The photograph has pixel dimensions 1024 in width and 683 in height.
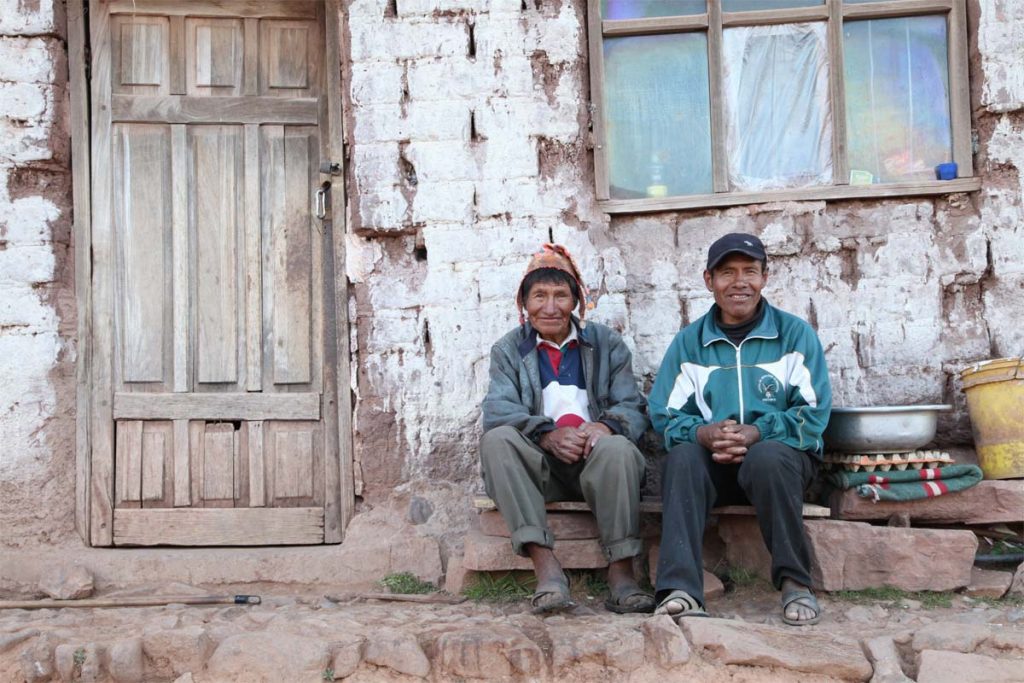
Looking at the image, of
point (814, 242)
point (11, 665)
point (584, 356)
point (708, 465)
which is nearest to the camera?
point (11, 665)

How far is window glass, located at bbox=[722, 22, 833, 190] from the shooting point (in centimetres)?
496

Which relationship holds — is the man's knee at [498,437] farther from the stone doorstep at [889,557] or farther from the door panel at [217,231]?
the door panel at [217,231]

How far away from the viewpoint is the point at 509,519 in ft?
13.2

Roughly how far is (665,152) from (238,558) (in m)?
2.63

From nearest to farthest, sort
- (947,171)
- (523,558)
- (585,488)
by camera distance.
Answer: (585,488) → (523,558) → (947,171)

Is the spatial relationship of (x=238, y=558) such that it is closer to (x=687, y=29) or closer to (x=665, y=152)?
(x=665, y=152)

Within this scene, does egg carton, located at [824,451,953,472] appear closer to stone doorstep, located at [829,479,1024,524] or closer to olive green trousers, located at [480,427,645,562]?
stone doorstep, located at [829,479,1024,524]

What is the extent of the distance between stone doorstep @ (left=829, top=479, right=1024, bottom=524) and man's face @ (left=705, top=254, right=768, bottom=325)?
0.82 meters

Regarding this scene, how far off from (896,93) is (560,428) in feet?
7.35

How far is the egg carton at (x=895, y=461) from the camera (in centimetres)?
423

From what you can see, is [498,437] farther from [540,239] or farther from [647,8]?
[647,8]

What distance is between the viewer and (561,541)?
14.1ft

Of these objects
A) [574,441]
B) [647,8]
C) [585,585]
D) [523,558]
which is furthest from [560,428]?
[647,8]

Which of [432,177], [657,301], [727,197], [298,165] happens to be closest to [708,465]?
[657,301]
